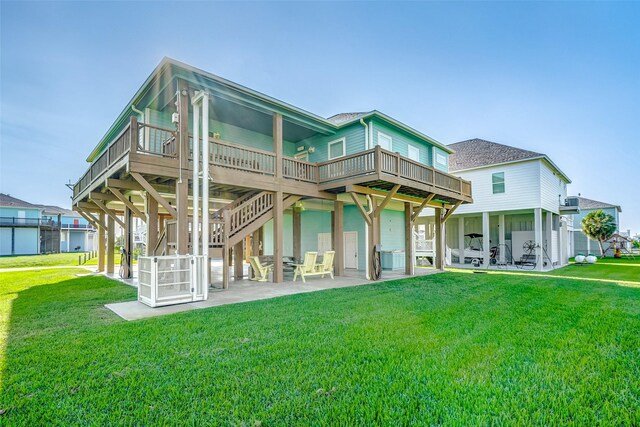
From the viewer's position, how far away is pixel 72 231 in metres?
40.6

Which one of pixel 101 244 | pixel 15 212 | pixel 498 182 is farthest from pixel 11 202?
pixel 498 182

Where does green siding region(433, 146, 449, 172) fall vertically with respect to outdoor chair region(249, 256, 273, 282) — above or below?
above

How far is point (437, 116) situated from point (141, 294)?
20.8m

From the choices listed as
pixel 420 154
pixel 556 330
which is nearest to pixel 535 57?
pixel 420 154

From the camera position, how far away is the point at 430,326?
5.28 metres

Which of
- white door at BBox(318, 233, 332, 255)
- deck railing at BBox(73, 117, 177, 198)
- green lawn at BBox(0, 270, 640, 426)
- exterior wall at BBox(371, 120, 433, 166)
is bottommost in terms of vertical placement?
green lawn at BBox(0, 270, 640, 426)

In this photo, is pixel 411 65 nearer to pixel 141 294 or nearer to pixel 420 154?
pixel 420 154

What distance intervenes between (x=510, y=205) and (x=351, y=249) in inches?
372

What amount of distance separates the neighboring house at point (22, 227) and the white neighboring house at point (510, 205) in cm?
3983

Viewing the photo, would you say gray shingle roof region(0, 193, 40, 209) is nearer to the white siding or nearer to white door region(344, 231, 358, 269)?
white door region(344, 231, 358, 269)

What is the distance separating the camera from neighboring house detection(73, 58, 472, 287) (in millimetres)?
8633

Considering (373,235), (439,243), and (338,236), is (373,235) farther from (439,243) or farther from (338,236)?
(439,243)

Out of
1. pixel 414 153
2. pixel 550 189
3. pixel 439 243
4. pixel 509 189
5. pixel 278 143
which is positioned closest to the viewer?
pixel 278 143

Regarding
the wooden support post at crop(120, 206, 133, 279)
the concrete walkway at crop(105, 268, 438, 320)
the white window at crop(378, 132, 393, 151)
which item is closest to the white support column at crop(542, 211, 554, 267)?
the white window at crop(378, 132, 393, 151)
